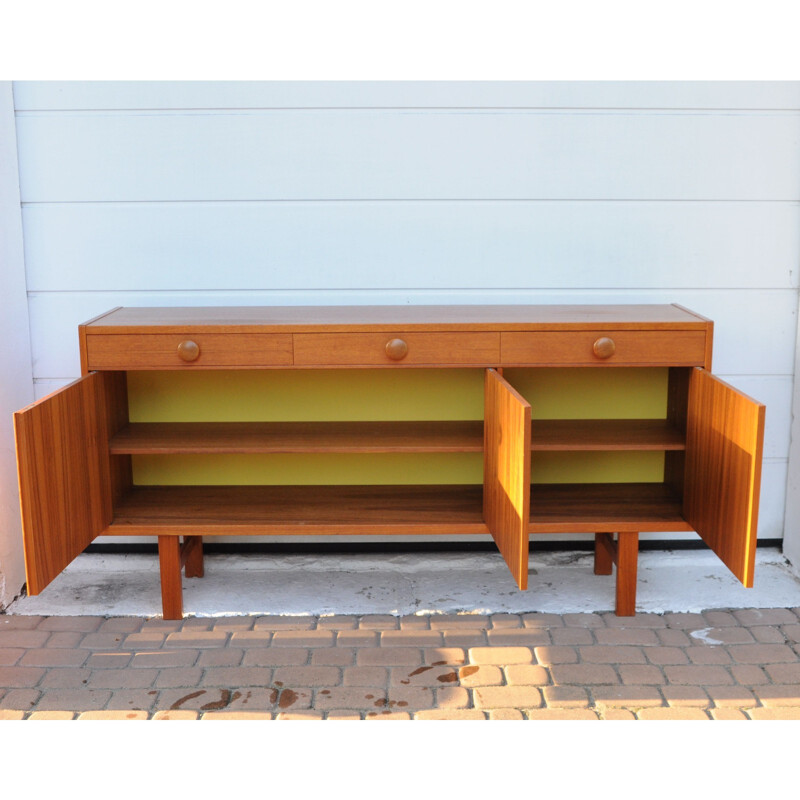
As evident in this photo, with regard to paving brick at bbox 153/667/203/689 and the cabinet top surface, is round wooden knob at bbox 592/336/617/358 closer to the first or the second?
the cabinet top surface

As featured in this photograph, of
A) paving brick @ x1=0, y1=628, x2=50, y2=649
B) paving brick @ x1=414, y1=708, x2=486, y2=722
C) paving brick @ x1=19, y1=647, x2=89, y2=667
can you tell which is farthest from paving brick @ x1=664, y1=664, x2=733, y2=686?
paving brick @ x1=0, y1=628, x2=50, y2=649

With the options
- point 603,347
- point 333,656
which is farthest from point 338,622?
point 603,347

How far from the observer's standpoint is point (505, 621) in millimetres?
3244

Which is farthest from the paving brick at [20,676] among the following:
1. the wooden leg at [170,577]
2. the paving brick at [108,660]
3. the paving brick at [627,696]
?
the paving brick at [627,696]

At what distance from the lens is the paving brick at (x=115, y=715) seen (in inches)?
105

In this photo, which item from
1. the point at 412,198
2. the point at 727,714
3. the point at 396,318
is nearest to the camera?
the point at 727,714

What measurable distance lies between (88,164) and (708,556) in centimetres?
284

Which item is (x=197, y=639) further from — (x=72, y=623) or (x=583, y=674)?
(x=583, y=674)

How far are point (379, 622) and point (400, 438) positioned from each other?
0.64 meters

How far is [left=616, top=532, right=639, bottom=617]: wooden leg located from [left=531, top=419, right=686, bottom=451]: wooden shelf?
0.31m

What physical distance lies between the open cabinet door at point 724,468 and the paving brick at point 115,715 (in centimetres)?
178

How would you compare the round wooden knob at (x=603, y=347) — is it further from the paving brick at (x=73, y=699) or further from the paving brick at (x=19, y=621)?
the paving brick at (x=19, y=621)

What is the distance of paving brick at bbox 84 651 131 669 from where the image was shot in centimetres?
297

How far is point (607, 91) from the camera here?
138 inches
